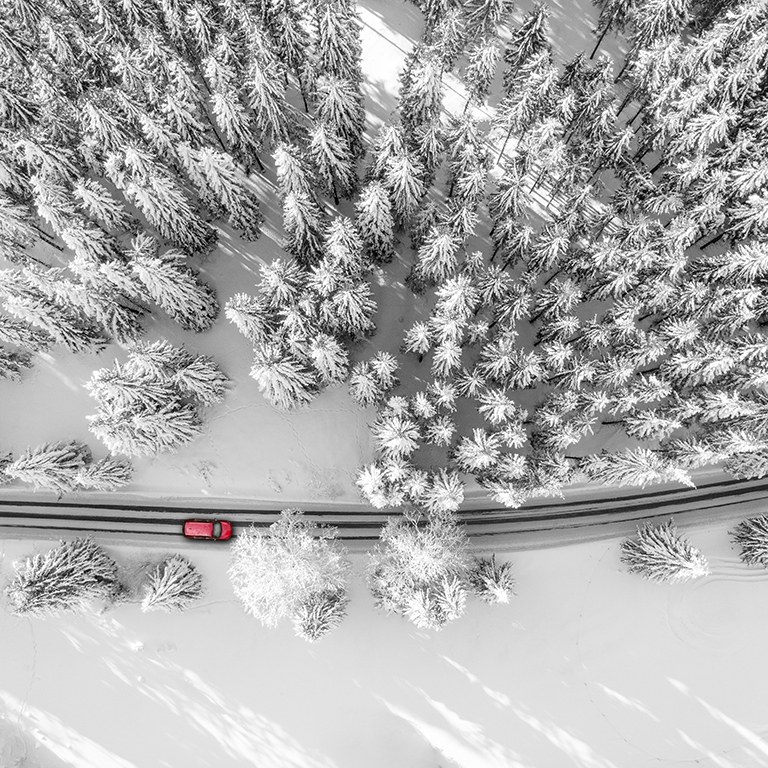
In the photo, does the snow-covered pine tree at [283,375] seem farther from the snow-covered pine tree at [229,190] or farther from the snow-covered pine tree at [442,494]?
the snow-covered pine tree at [442,494]

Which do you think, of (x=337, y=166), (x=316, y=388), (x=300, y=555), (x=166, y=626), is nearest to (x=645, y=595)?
(x=300, y=555)

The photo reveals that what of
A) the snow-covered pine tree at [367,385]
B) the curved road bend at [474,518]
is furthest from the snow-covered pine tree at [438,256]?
the curved road bend at [474,518]

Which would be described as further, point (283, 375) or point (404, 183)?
point (404, 183)

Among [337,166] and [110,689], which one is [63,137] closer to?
[337,166]

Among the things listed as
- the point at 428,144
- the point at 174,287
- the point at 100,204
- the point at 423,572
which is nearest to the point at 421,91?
the point at 428,144

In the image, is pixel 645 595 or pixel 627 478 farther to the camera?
pixel 645 595

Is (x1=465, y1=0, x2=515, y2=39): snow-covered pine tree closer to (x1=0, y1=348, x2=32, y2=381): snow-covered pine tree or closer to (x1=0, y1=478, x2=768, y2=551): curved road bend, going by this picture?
(x1=0, y1=478, x2=768, y2=551): curved road bend

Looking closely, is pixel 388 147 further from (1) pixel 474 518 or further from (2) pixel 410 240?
(1) pixel 474 518
